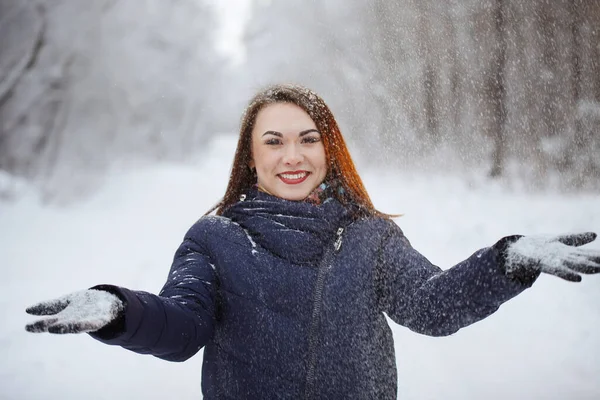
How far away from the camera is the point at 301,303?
1351 millimetres

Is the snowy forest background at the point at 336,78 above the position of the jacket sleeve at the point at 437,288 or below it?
above

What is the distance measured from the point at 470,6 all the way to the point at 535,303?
223 inches

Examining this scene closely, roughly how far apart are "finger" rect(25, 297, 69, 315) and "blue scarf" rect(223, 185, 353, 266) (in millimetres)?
571

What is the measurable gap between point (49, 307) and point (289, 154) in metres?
0.79

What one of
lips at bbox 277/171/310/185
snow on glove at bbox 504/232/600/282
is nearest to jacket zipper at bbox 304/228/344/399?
lips at bbox 277/171/310/185

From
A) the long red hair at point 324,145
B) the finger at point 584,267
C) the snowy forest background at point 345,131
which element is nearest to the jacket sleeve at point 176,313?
the long red hair at point 324,145

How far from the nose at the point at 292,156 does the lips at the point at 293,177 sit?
36 mm

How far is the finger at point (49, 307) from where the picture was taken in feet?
3.46

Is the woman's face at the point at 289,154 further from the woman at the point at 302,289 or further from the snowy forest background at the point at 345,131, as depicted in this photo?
the snowy forest background at the point at 345,131

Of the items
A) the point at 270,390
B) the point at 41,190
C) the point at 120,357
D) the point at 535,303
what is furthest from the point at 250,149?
the point at 41,190

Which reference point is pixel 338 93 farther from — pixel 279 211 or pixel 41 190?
pixel 279 211

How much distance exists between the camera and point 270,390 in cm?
131

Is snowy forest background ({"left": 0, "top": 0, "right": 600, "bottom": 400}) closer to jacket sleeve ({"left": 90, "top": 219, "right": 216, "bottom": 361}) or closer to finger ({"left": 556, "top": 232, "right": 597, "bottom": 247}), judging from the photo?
jacket sleeve ({"left": 90, "top": 219, "right": 216, "bottom": 361})

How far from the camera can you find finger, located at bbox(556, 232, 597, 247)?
3.60ft
